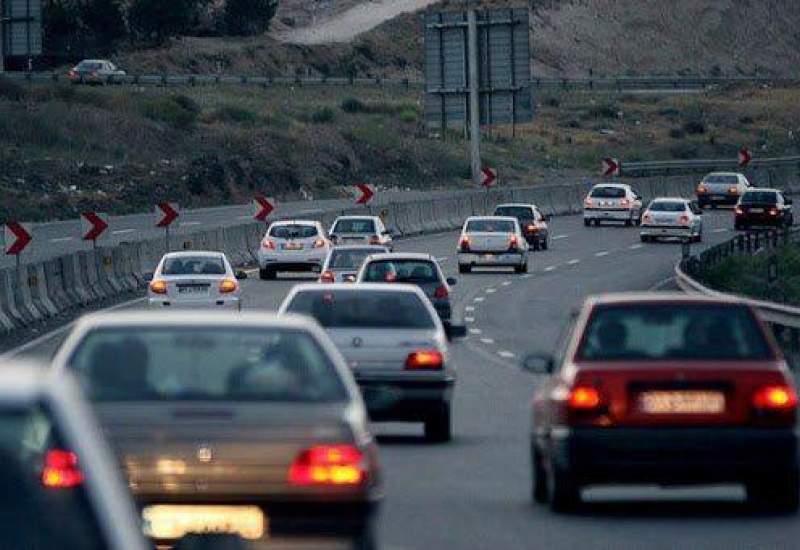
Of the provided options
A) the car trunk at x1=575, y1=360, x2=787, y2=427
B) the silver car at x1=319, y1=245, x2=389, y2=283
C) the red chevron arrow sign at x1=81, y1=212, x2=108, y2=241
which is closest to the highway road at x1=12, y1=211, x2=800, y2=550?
the car trunk at x1=575, y1=360, x2=787, y2=427

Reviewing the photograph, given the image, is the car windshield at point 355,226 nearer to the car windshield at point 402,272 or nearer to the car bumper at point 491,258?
the car bumper at point 491,258

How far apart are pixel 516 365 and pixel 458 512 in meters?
16.2

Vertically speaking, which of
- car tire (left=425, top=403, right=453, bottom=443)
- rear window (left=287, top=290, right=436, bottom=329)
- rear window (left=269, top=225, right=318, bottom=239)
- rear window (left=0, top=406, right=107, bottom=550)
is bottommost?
rear window (left=269, top=225, right=318, bottom=239)

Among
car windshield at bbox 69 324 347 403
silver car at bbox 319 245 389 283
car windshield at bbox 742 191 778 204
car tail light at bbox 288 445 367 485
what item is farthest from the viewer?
car windshield at bbox 742 191 778 204

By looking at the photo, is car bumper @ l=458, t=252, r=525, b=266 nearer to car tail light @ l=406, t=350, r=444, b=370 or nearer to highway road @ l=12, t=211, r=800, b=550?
highway road @ l=12, t=211, r=800, b=550

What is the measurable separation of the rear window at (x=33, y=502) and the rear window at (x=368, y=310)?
1580 cm

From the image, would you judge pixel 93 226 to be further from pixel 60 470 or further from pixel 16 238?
pixel 60 470

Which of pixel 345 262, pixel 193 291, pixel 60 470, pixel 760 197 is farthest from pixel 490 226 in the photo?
pixel 60 470

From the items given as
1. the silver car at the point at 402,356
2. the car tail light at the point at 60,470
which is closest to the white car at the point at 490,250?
the silver car at the point at 402,356

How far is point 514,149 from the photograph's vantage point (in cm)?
12069

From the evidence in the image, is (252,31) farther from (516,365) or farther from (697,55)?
(516,365)

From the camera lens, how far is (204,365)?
11.5m

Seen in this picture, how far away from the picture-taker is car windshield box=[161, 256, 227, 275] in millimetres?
41188

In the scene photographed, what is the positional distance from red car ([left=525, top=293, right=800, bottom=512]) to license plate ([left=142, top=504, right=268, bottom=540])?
410 cm
